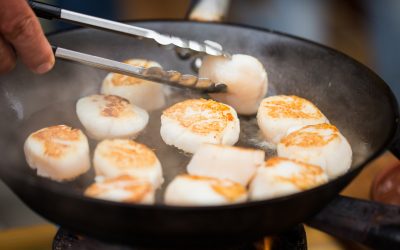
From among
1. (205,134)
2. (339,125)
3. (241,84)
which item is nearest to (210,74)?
(241,84)

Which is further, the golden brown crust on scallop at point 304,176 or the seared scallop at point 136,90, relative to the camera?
the seared scallop at point 136,90

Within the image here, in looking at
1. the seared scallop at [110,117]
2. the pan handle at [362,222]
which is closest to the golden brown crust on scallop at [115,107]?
the seared scallop at [110,117]

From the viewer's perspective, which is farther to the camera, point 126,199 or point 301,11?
point 301,11

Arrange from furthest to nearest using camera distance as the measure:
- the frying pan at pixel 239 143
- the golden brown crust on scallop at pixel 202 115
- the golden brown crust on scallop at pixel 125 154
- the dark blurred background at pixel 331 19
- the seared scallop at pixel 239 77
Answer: the dark blurred background at pixel 331 19, the seared scallop at pixel 239 77, the golden brown crust on scallop at pixel 202 115, the golden brown crust on scallop at pixel 125 154, the frying pan at pixel 239 143

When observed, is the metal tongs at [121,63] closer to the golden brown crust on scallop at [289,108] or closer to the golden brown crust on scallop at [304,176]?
the golden brown crust on scallop at [289,108]

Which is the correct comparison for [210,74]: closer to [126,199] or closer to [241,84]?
[241,84]

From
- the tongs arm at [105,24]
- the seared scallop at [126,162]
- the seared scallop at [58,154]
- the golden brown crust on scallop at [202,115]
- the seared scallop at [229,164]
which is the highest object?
the tongs arm at [105,24]

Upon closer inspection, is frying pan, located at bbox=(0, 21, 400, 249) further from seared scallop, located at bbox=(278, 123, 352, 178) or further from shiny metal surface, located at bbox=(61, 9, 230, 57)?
shiny metal surface, located at bbox=(61, 9, 230, 57)
